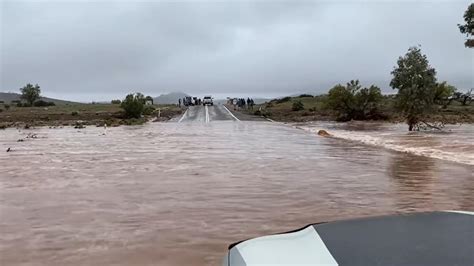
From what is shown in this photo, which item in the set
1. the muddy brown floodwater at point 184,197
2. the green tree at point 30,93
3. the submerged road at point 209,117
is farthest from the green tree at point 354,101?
the green tree at point 30,93

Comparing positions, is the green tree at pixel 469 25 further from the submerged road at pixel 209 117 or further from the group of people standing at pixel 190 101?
the group of people standing at pixel 190 101

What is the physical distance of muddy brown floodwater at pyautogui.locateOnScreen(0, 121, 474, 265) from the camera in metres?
6.20

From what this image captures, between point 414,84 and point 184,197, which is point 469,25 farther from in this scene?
point 184,197

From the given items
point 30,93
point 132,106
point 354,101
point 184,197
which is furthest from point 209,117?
point 30,93

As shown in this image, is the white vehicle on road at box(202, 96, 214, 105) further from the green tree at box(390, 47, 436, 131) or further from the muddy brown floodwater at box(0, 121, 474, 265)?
the muddy brown floodwater at box(0, 121, 474, 265)

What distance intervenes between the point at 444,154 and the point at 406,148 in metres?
2.91

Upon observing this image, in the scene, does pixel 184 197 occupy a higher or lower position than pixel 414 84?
lower

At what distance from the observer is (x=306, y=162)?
50.2 ft

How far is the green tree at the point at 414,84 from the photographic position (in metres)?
32.4

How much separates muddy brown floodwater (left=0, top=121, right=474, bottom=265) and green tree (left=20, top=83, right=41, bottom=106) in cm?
7844

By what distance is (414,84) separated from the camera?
32.3 m

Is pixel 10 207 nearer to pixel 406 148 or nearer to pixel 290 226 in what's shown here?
pixel 290 226

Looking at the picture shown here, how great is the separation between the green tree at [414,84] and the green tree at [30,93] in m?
73.2

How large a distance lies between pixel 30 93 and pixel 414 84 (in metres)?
75.6
